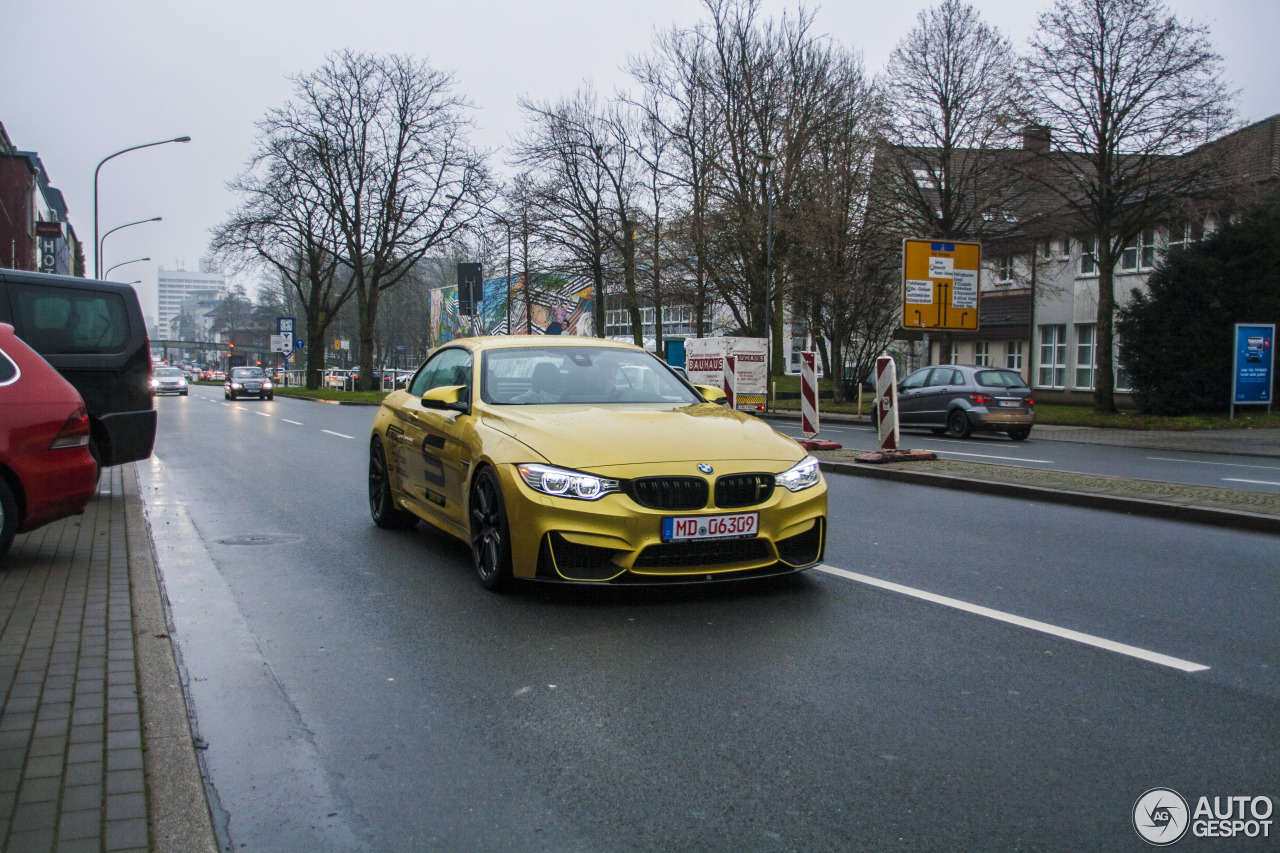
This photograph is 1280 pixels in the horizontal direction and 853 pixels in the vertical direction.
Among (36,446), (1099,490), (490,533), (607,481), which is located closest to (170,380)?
(36,446)

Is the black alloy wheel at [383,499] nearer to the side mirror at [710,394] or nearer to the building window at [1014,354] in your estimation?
the side mirror at [710,394]

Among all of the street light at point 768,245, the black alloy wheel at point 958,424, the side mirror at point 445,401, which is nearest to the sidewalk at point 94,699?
the side mirror at point 445,401

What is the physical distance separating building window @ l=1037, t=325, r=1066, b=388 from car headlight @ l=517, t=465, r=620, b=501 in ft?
135

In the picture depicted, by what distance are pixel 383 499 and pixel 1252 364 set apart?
81.2 ft

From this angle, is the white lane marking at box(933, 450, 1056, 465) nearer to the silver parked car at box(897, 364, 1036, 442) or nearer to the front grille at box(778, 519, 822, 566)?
the silver parked car at box(897, 364, 1036, 442)

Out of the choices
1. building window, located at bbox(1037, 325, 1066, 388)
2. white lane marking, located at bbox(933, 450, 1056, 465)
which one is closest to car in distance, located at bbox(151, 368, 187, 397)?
building window, located at bbox(1037, 325, 1066, 388)

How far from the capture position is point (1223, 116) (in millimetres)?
25922

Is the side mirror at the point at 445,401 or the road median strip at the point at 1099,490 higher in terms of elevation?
the side mirror at the point at 445,401

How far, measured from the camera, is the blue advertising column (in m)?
25.8

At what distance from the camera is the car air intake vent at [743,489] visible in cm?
570

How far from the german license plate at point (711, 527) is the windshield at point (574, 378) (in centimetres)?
161

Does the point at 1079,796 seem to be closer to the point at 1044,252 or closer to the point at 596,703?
the point at 596,703

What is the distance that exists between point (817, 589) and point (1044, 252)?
40.5 m

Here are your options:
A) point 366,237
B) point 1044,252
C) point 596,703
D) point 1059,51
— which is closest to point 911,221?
point 1059,51
